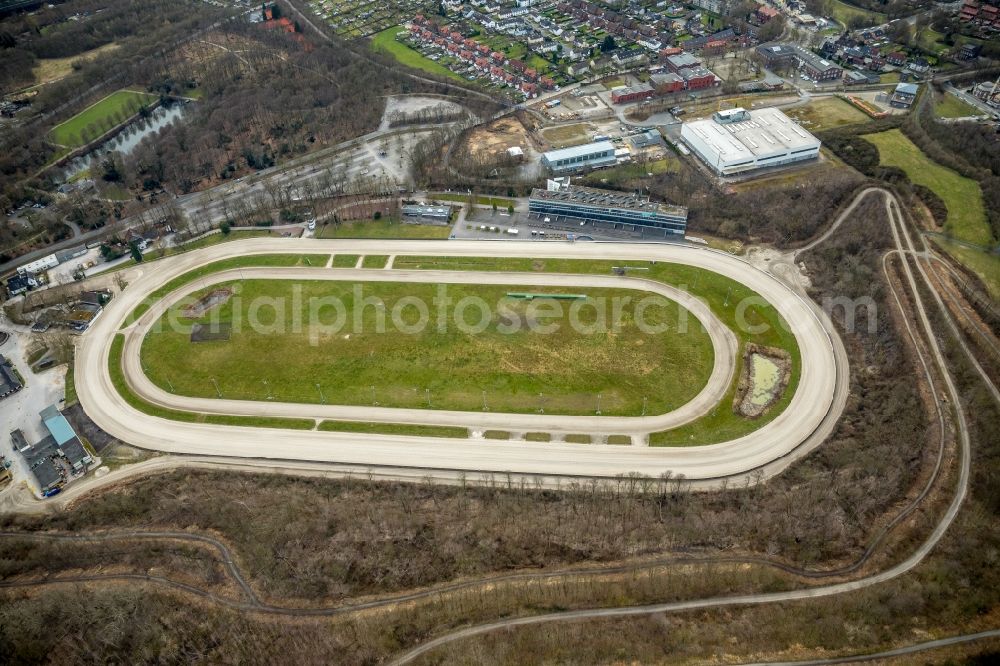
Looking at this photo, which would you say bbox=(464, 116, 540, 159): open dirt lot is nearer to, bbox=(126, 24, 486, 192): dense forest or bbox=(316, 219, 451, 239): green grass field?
bbox=(316, 219, 451, 239): green grass field

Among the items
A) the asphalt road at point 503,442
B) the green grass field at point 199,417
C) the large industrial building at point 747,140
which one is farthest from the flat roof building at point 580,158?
the green grass field at point 199,417

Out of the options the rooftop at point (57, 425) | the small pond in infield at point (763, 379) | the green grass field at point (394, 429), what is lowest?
the small pond in infield at point (763, 379)

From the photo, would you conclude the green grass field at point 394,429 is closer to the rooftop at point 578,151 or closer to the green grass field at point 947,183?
the rooftop at point 578,151

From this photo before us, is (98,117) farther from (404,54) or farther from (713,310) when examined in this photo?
(713,310)

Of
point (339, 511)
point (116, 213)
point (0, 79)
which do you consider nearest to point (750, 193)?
point (339, 511)

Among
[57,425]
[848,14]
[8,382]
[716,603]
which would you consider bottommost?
[716,603]

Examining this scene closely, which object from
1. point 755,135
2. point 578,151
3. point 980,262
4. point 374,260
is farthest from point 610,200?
point 980,262
